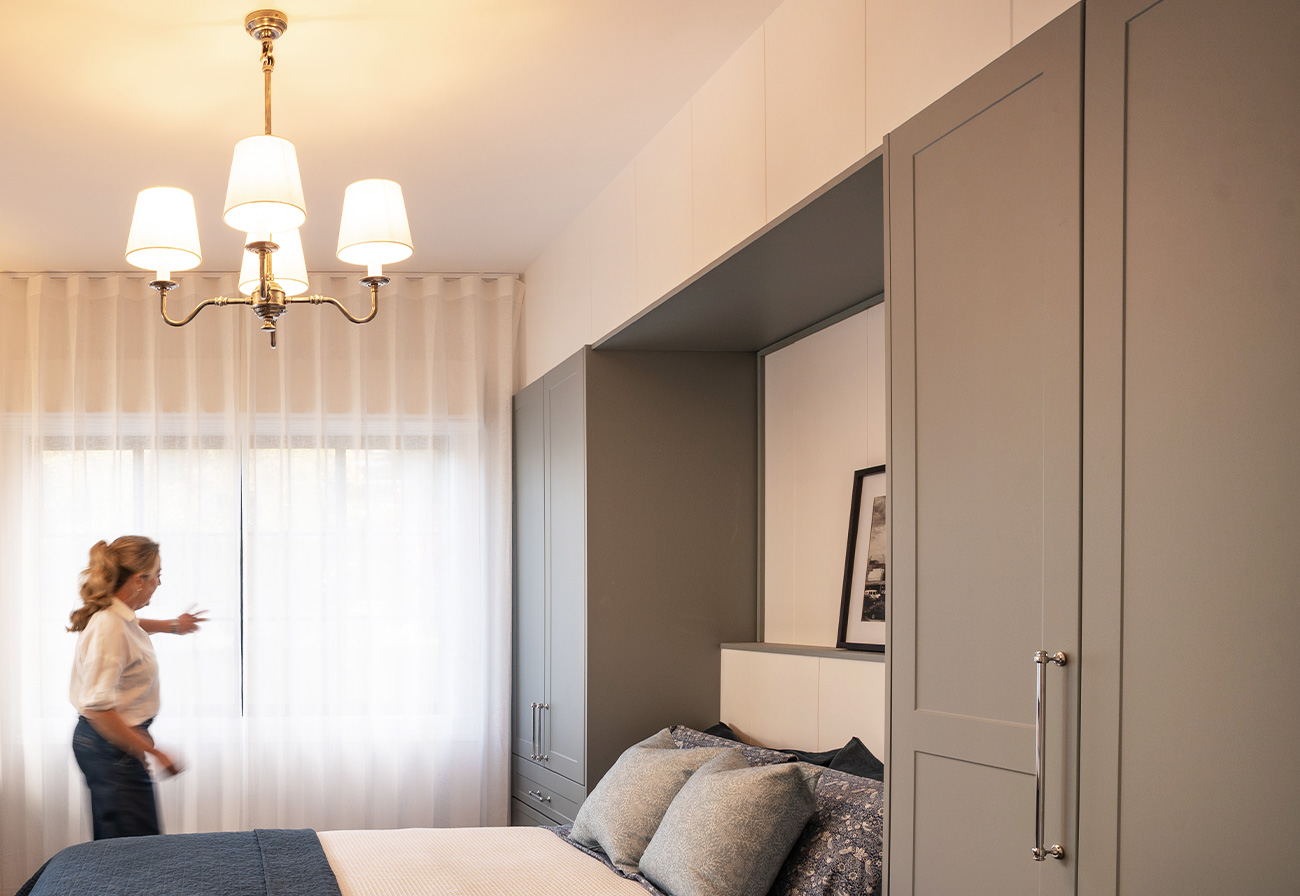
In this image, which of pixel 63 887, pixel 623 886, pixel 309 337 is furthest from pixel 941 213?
pixel 309 337

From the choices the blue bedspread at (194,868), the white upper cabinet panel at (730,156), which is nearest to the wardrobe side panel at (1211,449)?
the white upper cabinet panel at (730,156)

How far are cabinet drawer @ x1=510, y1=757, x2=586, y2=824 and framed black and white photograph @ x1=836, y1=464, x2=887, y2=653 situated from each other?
1.25 metres

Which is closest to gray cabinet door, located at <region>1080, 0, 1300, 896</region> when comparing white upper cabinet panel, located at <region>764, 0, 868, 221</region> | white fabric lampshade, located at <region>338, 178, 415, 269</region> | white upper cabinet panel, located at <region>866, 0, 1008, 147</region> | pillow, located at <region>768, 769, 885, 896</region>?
white upper cabinet panel, located at <region>866, 0, 1008, 147</region>

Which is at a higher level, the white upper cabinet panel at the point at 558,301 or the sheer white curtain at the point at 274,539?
the white upper cabinet panel at the point at 558,301

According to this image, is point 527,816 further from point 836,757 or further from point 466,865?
point 836,757

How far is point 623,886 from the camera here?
2500 millimetres

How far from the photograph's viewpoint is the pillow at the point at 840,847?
2.20 metres

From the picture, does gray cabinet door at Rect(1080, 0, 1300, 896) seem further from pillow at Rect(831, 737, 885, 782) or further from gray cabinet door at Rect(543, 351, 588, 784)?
gray cabinet door at Rect(543, 351, 588, 784)

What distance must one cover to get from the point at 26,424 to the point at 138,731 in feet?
6.76

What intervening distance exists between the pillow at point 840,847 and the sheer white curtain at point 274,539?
2487mm

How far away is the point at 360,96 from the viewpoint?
2908 millimetres

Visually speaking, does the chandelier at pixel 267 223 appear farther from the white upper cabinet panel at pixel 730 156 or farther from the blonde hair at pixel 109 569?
the blonde hair at pixel 109 569

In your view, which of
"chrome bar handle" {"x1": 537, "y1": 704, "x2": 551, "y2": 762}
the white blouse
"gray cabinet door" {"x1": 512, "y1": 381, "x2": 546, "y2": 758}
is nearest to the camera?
the white blouse

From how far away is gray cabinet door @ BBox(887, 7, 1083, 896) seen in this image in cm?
144
